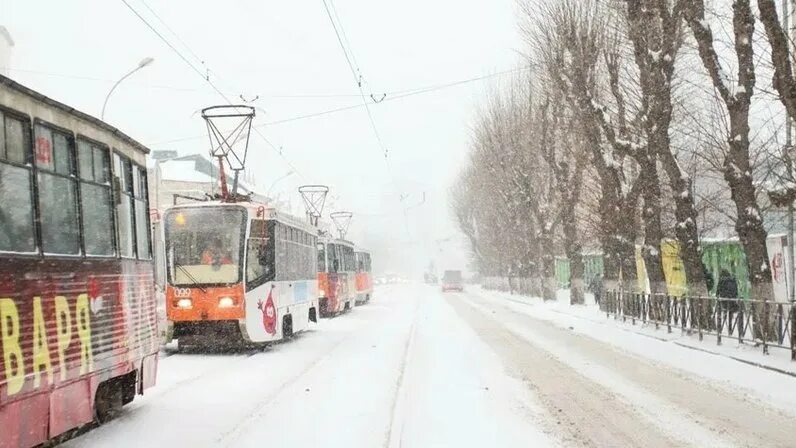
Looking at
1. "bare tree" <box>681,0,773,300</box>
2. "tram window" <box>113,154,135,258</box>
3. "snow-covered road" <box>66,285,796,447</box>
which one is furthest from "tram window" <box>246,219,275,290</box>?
"bare tree" <box>681,0,773,300</box>

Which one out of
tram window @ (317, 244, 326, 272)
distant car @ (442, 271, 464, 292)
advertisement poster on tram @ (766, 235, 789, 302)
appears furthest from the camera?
distant car @ (442, 271, 464, 292)

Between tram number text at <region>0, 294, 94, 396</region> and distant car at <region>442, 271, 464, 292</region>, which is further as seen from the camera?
distant car at <region>442, 271, 464, 292</region>

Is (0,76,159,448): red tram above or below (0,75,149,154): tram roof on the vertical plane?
below

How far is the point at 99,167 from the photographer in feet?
26.3

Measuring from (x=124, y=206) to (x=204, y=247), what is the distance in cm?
704

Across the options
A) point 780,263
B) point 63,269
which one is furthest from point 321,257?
point 63,269

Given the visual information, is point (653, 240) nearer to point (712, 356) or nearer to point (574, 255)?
point (712, 356)

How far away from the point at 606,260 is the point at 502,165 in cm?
1620

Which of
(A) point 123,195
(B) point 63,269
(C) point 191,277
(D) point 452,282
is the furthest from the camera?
(D) point 452,282

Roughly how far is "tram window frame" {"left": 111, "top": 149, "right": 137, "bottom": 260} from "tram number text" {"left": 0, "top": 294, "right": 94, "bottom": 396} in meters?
1.32

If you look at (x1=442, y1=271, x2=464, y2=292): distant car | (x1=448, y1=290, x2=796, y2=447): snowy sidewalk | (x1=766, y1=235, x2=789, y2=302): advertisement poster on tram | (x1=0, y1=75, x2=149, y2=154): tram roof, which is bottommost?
(x1=442, y1=271, x2=464, y2=292): distant car

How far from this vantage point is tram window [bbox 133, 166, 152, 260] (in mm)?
9359

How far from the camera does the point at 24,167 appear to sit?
6305mm

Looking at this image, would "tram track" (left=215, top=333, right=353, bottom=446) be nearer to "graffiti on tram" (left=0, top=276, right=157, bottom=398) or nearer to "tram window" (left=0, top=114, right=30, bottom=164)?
"graffiti on tram" (left=0, top=276, right=157, bottom=398)
